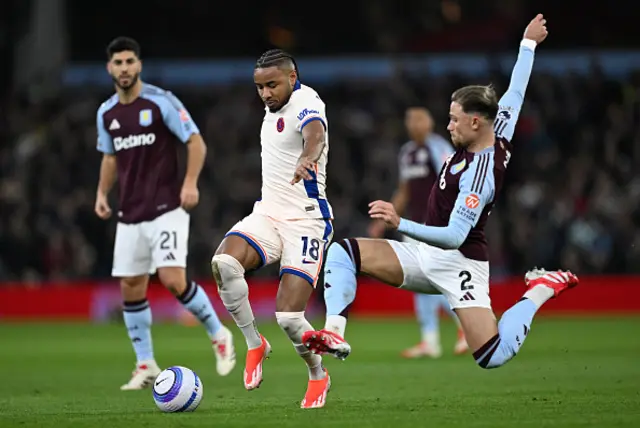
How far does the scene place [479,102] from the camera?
7.50 m

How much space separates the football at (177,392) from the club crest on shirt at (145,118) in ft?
9.54

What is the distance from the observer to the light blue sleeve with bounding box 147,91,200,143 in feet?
31.7

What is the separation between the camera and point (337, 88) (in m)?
21.9

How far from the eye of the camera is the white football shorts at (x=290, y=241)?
760cm

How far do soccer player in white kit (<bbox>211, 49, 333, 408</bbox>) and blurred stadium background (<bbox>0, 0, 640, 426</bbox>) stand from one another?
30.0ft

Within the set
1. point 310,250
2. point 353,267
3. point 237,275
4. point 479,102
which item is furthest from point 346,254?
point 479,102

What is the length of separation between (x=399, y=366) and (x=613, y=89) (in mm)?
11335

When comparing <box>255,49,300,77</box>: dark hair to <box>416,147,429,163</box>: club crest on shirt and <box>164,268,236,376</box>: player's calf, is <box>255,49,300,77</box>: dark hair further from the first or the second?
<box>416,147,429,163</box>: club crest on shirt

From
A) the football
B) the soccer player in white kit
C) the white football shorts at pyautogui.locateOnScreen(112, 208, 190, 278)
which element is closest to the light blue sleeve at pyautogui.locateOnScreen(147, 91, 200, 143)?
the white football shorts at pyautogui.locateOnScreen(112, 208, 190, 278)

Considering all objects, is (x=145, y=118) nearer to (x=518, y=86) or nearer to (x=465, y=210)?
(x=518, y=86)

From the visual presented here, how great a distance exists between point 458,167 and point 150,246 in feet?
10.4

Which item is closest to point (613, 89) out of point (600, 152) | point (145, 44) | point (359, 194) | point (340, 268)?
point (600, 152)

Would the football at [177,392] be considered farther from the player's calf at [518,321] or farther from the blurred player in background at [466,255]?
the player's calf at [518,321]

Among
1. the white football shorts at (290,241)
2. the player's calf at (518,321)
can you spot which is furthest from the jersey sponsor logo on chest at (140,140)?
the player's calf at (518,321)
